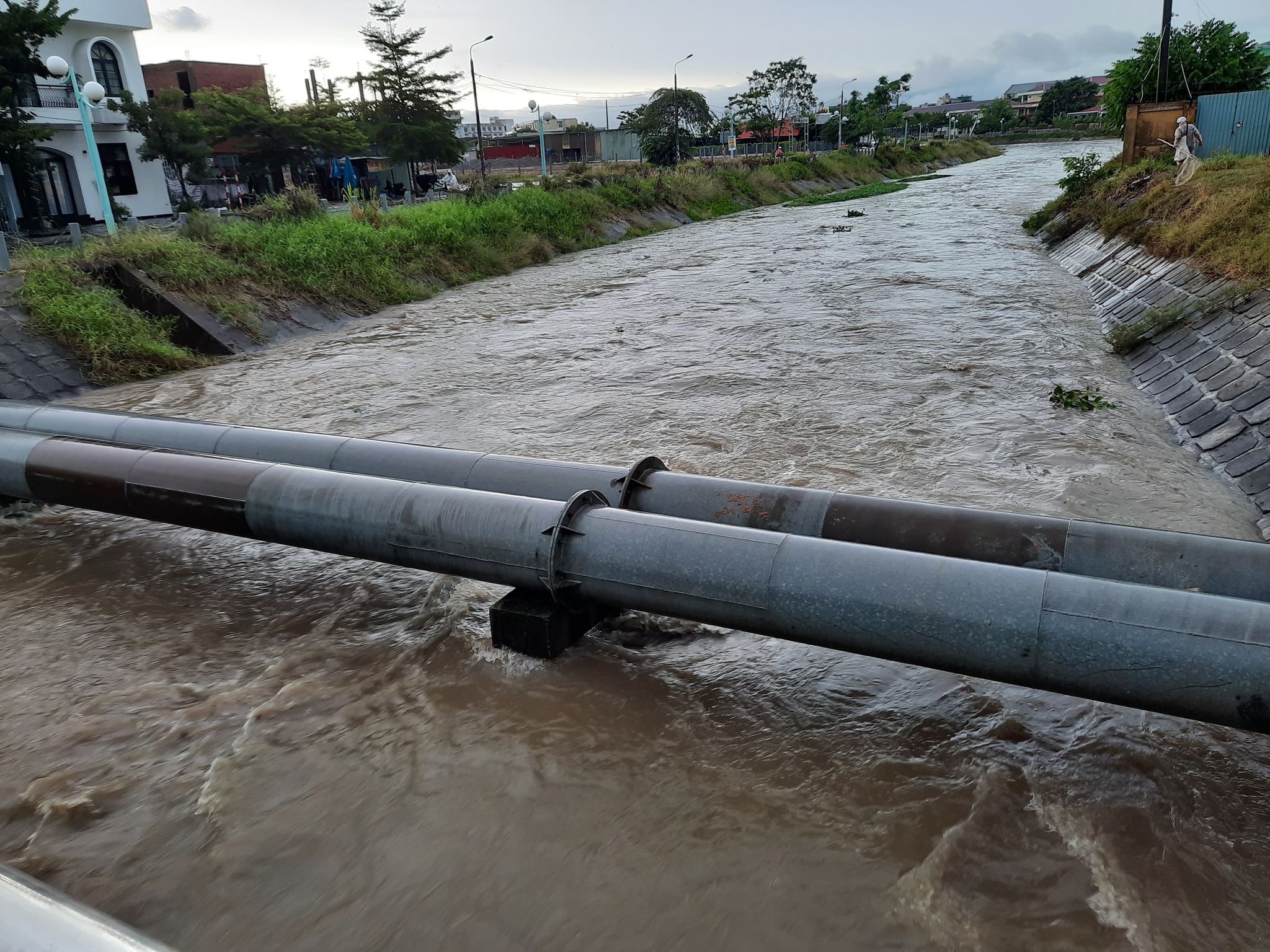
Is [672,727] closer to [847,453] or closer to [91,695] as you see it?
[91,695]

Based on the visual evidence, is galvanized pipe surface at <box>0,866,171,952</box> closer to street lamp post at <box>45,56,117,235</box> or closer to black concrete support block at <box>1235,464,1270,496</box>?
black concrete support block at <box>1235,464,1270,496</box>

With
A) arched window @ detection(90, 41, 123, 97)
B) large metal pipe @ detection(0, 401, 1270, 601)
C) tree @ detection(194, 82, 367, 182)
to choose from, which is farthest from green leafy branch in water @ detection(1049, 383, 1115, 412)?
arched window @ detection(90, 41, 123, 97)

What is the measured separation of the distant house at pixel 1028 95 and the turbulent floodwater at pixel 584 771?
148 metres

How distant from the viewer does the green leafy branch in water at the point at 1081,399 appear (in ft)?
30.5

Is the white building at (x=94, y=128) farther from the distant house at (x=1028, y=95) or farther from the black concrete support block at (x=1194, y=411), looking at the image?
the distant house at (x=1028, y=95)

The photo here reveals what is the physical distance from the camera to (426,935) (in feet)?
10.6

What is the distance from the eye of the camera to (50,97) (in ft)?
106

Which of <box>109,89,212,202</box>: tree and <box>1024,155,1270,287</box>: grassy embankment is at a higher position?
<box>109,89,212,202</box>: tree

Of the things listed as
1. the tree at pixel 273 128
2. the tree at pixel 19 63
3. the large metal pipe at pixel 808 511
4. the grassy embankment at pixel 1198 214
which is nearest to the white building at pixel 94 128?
the tree at pixel 273 128

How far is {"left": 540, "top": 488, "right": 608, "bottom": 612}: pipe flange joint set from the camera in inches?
172

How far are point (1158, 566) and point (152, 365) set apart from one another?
1295 centimetres

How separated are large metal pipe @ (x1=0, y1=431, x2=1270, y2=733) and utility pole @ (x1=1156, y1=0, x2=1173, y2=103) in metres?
27.3

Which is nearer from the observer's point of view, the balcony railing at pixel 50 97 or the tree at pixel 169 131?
the balcony railing at pixel 50 97

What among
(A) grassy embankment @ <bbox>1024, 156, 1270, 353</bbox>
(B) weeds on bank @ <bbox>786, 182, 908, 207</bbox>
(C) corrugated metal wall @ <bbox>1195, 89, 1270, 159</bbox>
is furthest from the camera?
(B) weeds on bank @ <bbox>786, 182, 908, 207</bbox>
